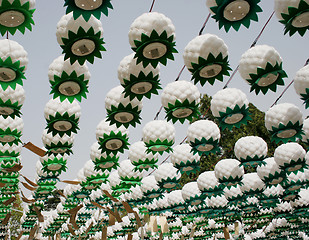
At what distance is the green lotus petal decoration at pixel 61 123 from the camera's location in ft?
15.0

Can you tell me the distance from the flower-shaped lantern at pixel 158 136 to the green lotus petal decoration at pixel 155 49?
76.6 inches

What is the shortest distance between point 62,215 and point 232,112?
350 inches

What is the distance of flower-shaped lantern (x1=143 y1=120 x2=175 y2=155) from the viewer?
514 centimetres

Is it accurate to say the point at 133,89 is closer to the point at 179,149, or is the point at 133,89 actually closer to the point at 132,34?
the point at 132,34

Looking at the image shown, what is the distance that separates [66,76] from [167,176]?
3.90 m

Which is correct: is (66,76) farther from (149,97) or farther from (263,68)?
(263,68)

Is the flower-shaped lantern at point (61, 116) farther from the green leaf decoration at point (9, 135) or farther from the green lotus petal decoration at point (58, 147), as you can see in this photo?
the green leaf decoration at point (9, 135)

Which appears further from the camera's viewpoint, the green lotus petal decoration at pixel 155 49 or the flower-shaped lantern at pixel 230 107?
the flower-shaped lantern at pixel 230 107

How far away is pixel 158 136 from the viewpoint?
5145 mm

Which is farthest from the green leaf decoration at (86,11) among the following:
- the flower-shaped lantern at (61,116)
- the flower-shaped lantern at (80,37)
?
the flower-shaped lantern at (61,116)

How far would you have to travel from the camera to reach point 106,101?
174 inches

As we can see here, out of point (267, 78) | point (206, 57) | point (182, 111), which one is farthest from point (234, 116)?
point (206, 57)

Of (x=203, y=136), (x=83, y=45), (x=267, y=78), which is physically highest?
(x=203, y=136)

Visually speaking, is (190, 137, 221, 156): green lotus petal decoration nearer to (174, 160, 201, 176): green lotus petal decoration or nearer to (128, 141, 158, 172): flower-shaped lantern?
(174, 160, 201, 176): green lotus petal decoration
